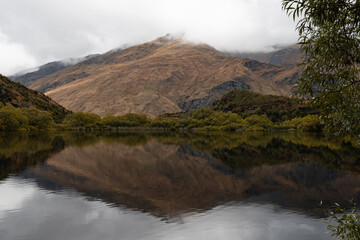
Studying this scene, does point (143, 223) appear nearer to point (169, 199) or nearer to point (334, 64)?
point (169, 199)

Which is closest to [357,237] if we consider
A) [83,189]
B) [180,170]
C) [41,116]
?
[83,189]

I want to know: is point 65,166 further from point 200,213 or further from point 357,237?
point 357,237

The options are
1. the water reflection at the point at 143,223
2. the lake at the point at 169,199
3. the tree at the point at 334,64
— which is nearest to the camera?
the tree at the point at 334,64

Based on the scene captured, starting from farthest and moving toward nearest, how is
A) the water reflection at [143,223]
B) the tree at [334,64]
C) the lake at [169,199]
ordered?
the lake at [169,199] → the water reflection at [143,223] → the tree at [334,64]

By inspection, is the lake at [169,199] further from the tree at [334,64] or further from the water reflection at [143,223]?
the tree at [334,64]

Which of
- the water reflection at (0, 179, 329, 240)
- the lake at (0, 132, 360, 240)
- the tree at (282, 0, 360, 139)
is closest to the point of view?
the tree at (282, 0, 360, 139)

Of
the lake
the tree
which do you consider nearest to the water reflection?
the lake

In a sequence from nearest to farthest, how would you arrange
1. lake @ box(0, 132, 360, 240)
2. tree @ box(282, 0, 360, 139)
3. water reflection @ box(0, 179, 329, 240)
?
tree @ box(282, 0, 360, 139) → water reflection @ box(0, 179, 329, 240) → lake @ box(0, 132, 360, 240)

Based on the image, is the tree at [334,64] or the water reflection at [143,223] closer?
the tree at [334,64]

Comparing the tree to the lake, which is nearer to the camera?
the tree

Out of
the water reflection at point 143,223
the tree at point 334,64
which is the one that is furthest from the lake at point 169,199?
the tree at point 334,64

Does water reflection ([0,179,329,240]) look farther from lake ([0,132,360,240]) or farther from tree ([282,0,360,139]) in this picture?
tree ([282,0,360,139])

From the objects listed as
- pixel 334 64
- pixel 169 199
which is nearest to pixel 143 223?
pixel 169 199

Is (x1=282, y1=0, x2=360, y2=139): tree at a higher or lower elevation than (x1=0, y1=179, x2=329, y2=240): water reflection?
higher
